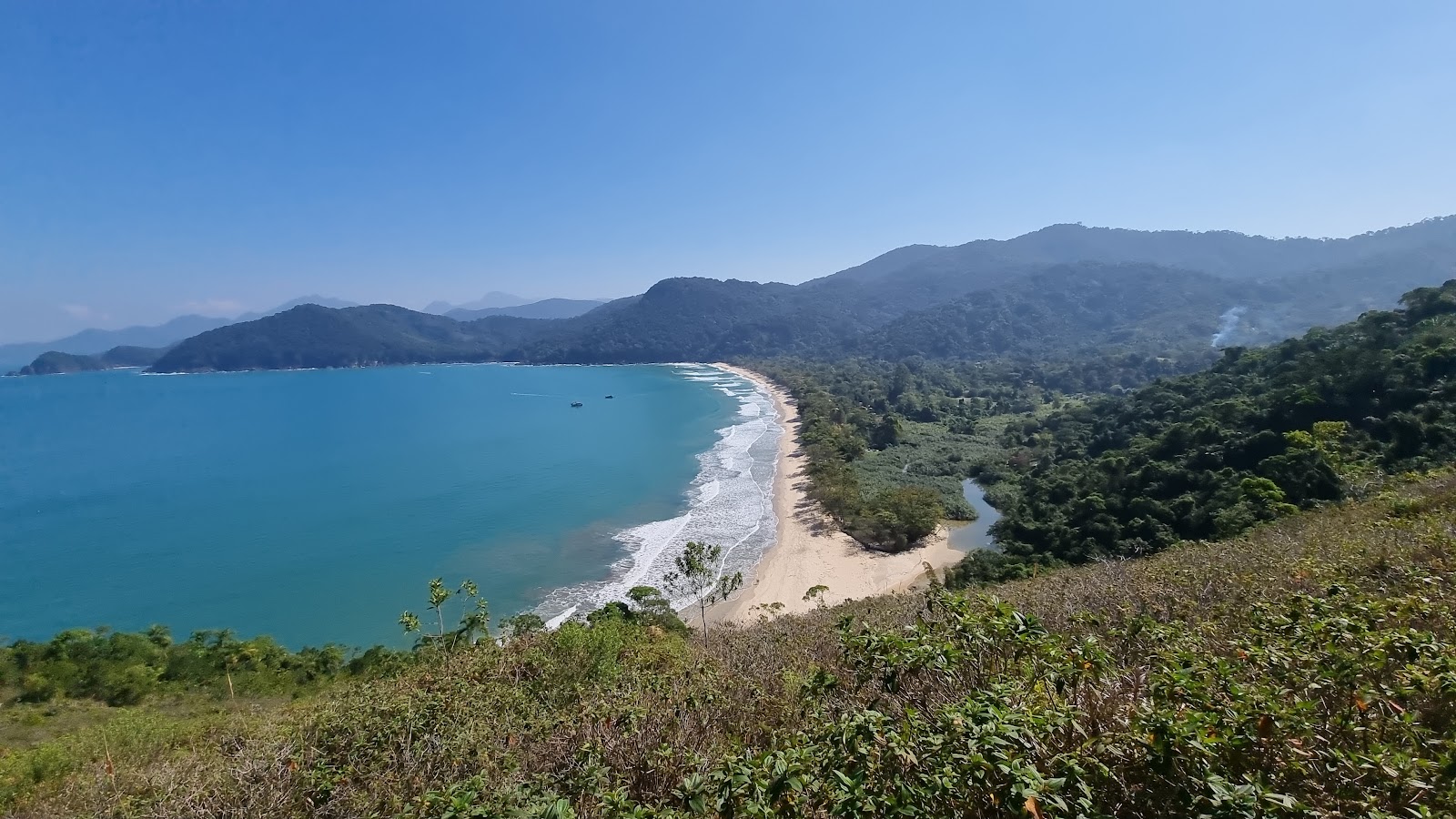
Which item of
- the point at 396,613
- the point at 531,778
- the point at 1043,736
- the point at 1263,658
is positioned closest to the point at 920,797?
the point at 1043,736

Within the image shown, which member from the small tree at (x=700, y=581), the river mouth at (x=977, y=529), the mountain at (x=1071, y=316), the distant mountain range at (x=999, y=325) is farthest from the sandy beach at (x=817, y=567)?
the mountain at (x=1071, y=316)

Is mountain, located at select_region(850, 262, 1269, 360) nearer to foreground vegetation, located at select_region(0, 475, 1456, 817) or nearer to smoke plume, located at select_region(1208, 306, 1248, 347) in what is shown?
smoke plume, located at select_region(1208, 306, 1248, 347)

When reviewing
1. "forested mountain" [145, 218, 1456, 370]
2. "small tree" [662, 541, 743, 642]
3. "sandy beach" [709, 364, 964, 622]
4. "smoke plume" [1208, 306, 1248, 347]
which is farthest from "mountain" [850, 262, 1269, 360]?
"small tree" [662, 541, 743, 642]

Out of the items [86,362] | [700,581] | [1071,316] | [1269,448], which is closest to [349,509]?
[700,581]

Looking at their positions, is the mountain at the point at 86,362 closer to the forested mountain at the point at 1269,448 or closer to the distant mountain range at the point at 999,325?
the distant mountain range at the point at 999,325

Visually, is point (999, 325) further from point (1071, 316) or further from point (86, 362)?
point (86, 362)

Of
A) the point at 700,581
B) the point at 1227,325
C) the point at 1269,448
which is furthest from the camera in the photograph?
the point at 1227,325
